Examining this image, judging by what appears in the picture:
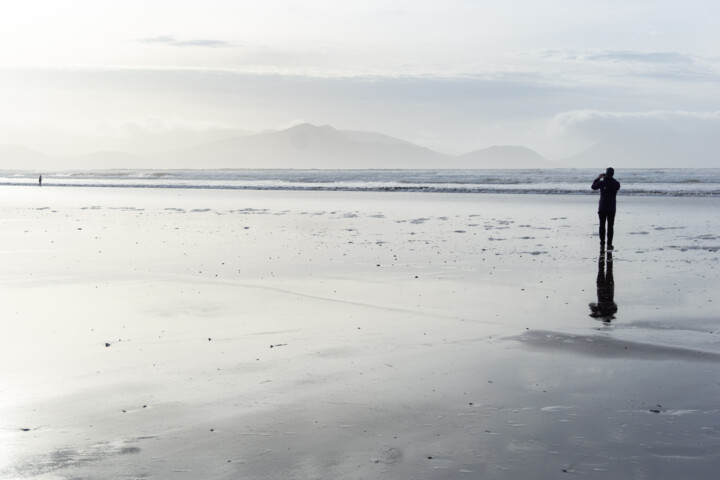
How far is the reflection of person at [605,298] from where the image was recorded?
11039 mm

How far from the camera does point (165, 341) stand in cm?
930

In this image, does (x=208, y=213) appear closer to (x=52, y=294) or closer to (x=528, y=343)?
(x=52, y=294)

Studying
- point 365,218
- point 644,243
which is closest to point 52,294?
point 644,243

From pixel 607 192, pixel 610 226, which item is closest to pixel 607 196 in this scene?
pixel 607 192

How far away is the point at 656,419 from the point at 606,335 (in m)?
3.35

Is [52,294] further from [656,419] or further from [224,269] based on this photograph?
[656,419]

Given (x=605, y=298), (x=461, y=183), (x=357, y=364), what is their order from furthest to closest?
(x=461, y=183)
(x=605, y=298)
(x=357, y=364)

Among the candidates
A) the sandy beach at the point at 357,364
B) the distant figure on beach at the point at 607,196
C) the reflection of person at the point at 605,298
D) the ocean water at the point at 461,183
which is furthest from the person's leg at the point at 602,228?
the ocean water at the point at 461,183

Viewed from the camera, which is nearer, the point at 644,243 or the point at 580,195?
the point at 644,243

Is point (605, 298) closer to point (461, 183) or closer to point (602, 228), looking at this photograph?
point (602, 228)

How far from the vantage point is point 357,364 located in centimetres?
824

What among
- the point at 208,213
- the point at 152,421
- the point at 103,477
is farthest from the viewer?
the point at 208,213

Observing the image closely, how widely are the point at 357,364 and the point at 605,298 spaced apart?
570 cm

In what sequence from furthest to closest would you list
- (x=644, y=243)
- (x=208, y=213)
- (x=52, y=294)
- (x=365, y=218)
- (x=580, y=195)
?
1. (x=580, y=195)
2. (x=208, y=213)
3. (x=365, y=218)
4. (x=644, y=243)
5. (x=52, y=294)
